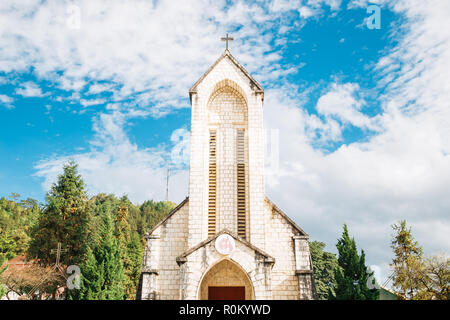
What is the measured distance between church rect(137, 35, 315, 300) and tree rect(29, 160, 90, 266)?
17041 mm

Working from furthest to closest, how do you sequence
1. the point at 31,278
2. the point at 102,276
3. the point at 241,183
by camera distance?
the point at 31,278
the point at 102,276
the point at 241,183

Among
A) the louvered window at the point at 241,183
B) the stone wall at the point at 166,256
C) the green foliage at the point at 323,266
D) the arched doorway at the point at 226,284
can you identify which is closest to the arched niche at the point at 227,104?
the louvered window at the point at 241,183

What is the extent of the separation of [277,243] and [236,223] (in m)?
2.36

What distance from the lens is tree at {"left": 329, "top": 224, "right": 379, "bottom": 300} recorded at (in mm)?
22373

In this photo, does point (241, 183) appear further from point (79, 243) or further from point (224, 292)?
point (79, 243)

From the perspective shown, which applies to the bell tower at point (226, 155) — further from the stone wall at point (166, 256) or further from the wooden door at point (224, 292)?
the wooden door at point (224, 292)

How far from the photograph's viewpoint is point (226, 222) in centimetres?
1834

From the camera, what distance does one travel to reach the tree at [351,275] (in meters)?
22.4

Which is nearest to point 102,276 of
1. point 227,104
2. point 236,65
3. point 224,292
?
point 224,292

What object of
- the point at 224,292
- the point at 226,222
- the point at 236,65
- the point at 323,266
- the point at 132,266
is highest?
the point at 236,65

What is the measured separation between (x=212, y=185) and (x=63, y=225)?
19800 mm

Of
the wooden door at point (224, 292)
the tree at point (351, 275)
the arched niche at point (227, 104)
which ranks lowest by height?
the wooden door at point (224, 292)

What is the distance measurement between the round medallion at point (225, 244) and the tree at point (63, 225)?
20906mm
